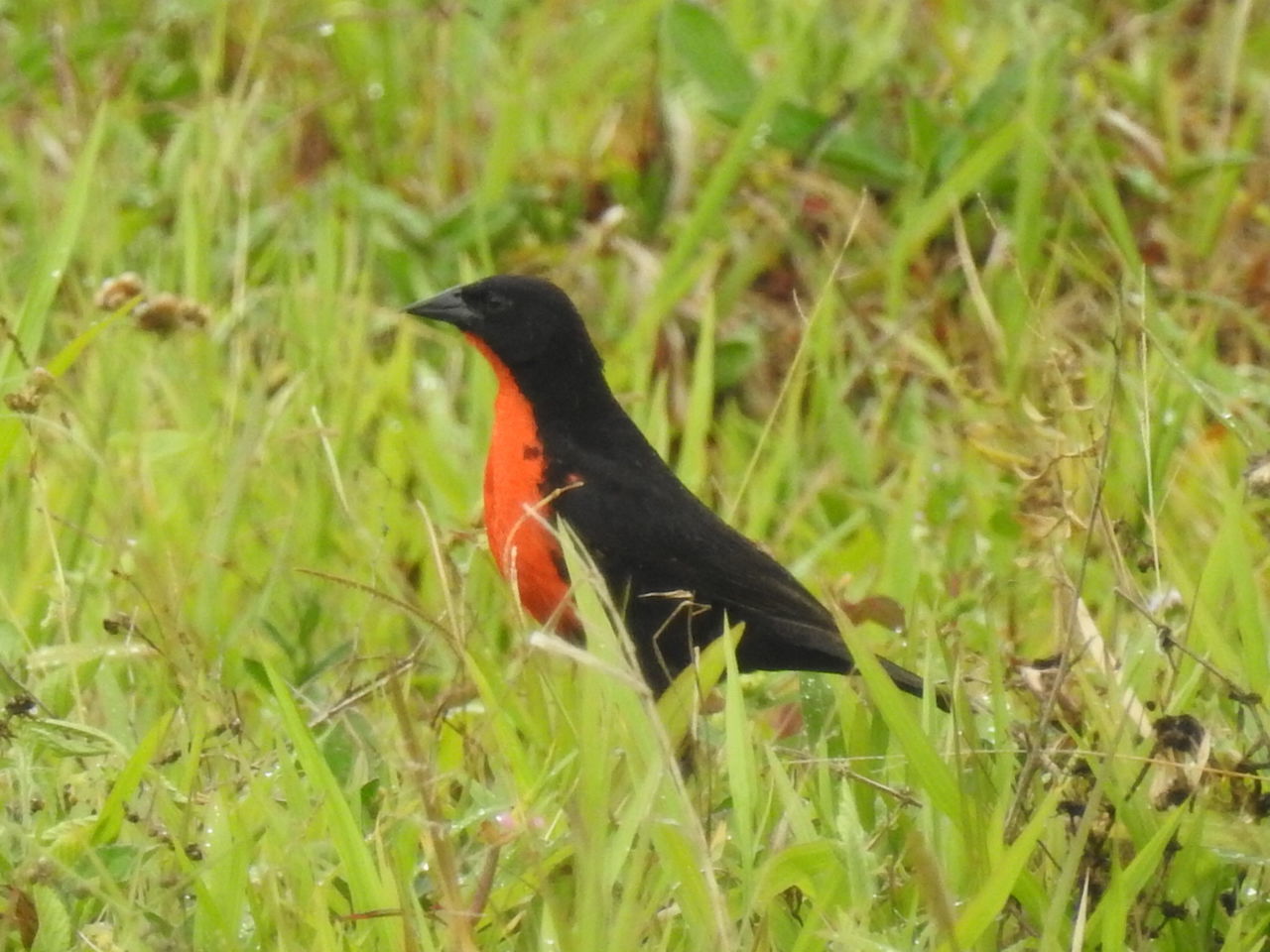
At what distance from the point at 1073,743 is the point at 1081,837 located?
589 millimetres

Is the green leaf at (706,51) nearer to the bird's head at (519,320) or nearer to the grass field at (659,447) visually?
the grass field at (659,447)

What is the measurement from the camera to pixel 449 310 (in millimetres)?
4094

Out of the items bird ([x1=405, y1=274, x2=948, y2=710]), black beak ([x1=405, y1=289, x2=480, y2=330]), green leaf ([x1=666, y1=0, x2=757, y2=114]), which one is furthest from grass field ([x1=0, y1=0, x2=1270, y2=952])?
black beak ([x1=405, y1=289, x2=480, y2=330])

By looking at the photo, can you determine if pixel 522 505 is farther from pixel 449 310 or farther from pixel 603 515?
pixel 449 310

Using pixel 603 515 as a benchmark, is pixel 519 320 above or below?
above

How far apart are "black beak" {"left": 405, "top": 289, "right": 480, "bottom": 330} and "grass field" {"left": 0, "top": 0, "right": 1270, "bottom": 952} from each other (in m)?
0.31

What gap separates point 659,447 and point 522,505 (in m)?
0.98

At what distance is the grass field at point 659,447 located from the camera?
2746 mm

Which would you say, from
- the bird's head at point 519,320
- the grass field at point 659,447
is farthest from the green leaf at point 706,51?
→ the bird's head at point 519,320

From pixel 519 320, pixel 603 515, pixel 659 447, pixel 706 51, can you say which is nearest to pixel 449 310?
pixel 519 320

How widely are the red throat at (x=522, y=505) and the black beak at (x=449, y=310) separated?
41 mm

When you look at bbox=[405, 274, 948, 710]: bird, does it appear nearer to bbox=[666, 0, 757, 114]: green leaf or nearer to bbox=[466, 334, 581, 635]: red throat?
bbox=[466, 334, 581, 635]: red throat

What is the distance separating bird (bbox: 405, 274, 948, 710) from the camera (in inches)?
149

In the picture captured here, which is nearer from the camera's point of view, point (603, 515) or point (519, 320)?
point (603, 515)
